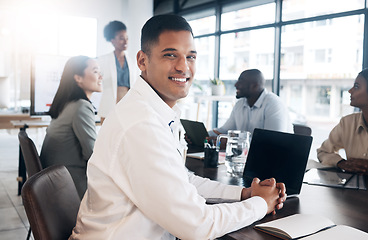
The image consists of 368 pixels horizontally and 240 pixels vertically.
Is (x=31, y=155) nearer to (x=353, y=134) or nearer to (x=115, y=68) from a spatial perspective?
(x=353, y=134)

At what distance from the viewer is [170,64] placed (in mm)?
1191

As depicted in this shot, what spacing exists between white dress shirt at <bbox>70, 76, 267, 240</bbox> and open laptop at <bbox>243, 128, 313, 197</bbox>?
1.15 feet

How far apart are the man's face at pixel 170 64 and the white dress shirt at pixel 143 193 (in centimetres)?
14

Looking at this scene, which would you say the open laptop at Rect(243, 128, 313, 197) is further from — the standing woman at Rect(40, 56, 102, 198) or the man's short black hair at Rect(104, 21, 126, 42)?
the man's short black hair at Rect(104, 21, 126, 42)

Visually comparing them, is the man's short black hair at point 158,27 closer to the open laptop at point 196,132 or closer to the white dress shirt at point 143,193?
the white dress shirt at point 143,193

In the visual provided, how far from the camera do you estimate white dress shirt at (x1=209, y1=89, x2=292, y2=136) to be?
3146 mm

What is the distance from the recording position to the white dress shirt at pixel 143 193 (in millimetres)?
928

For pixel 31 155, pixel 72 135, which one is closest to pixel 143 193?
pixel 31 155

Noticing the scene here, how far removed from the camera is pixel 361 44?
4.80 metres

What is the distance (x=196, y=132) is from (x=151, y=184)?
67.0 inches

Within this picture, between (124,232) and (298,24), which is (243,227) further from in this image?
(298,24)

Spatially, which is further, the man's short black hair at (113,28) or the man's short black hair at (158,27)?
the man's short black hair at (113,28)

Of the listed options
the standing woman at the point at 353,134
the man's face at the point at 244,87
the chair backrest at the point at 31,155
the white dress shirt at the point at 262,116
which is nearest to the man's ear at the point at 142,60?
the chair backrest at the point at 31,155

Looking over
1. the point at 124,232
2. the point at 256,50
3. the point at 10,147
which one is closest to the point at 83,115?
the point at 124,232
